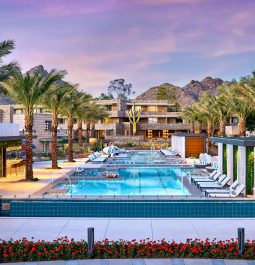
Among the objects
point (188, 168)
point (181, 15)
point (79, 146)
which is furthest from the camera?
point (79, 146)

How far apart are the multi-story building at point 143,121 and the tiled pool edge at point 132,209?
192ft

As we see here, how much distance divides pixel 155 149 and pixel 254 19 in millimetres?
18616

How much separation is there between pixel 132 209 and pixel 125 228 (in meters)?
1.72

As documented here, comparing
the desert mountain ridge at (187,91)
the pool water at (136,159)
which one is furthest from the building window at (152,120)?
the desert mountain ridge at (187,91)

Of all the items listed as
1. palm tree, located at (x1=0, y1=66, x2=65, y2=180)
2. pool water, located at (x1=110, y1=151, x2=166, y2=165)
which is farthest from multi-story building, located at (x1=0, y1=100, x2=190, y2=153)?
palm tree, located at (x1=0, y1=66, x2=65, y2=180)

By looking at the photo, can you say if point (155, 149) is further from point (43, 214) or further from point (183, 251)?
point (183, 251)

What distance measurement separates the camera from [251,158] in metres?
17.9

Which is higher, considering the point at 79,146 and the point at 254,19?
the point at 254,19

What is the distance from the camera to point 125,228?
12297mm

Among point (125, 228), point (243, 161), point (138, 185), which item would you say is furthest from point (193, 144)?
point (125, 228)

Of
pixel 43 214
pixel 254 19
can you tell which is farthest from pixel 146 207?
pixel 254 19

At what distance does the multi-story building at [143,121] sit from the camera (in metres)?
74.4

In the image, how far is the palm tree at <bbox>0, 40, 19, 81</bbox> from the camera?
18839 millimetres

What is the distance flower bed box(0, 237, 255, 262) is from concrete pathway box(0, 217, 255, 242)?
1251mm
